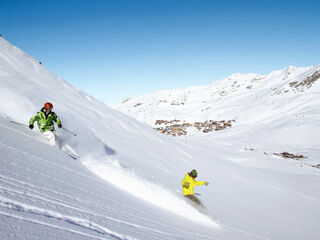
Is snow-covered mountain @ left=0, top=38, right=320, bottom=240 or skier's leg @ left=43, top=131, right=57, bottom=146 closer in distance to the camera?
snow-covered mountain @ left=0, top=38, right=320, bottom=240

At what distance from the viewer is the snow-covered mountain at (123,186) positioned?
242 cm

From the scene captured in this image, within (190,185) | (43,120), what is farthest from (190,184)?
(43,120)

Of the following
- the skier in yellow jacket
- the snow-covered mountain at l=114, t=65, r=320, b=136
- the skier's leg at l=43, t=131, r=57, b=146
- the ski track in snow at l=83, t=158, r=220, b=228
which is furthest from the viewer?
the snow-covered mountain at l=114, t=65, r=320, b=136

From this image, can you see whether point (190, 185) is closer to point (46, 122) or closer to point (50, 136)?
point (50, 136)

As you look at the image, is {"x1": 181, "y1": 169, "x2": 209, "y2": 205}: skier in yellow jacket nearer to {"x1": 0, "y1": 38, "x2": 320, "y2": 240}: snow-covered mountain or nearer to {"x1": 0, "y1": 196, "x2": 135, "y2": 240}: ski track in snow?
{"x1": 0, "y1": 38, "x2": 320, "y2": 240}: snow-covered mountain

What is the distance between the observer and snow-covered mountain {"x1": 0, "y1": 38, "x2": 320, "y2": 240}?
2.42 metres

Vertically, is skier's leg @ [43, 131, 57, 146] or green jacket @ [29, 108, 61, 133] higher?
green jacket @ [29, 108, 61, 133]

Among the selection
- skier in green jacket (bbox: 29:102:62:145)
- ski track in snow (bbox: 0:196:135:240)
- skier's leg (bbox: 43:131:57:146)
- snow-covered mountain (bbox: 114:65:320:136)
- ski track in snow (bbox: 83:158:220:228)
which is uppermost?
snow-covered mountain (bbox: 114:65:320:136)

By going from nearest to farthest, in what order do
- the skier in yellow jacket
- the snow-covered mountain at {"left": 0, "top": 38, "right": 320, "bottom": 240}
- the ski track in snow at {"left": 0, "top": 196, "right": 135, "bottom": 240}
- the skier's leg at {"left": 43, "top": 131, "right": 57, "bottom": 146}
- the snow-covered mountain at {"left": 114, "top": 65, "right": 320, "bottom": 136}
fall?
the ski track in snow at {"left": 0, "top": 196, "right": 135, "bottom": 240}
the snow-covered mountain at {"left": 0, "top": 38, "right": 320, "bottom": 240}
the skier's leg at {"left": 43, "top": 131, "right": 57, "bottom": 146}
the skier in yellow jacket
the snow-covered mountain at {"left": 114, "top": 65, "right": 320, "bottom": 136}

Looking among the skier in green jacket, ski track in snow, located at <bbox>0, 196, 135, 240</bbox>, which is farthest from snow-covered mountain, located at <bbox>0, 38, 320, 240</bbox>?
the skier in green jacket

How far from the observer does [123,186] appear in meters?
5.84

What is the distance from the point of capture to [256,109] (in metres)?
42.2

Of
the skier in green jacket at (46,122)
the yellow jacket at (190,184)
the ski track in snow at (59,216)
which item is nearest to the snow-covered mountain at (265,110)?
the yellow jacket at (190,184)

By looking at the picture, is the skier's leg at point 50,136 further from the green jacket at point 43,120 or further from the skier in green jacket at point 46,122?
the green jacket at point 43,120
